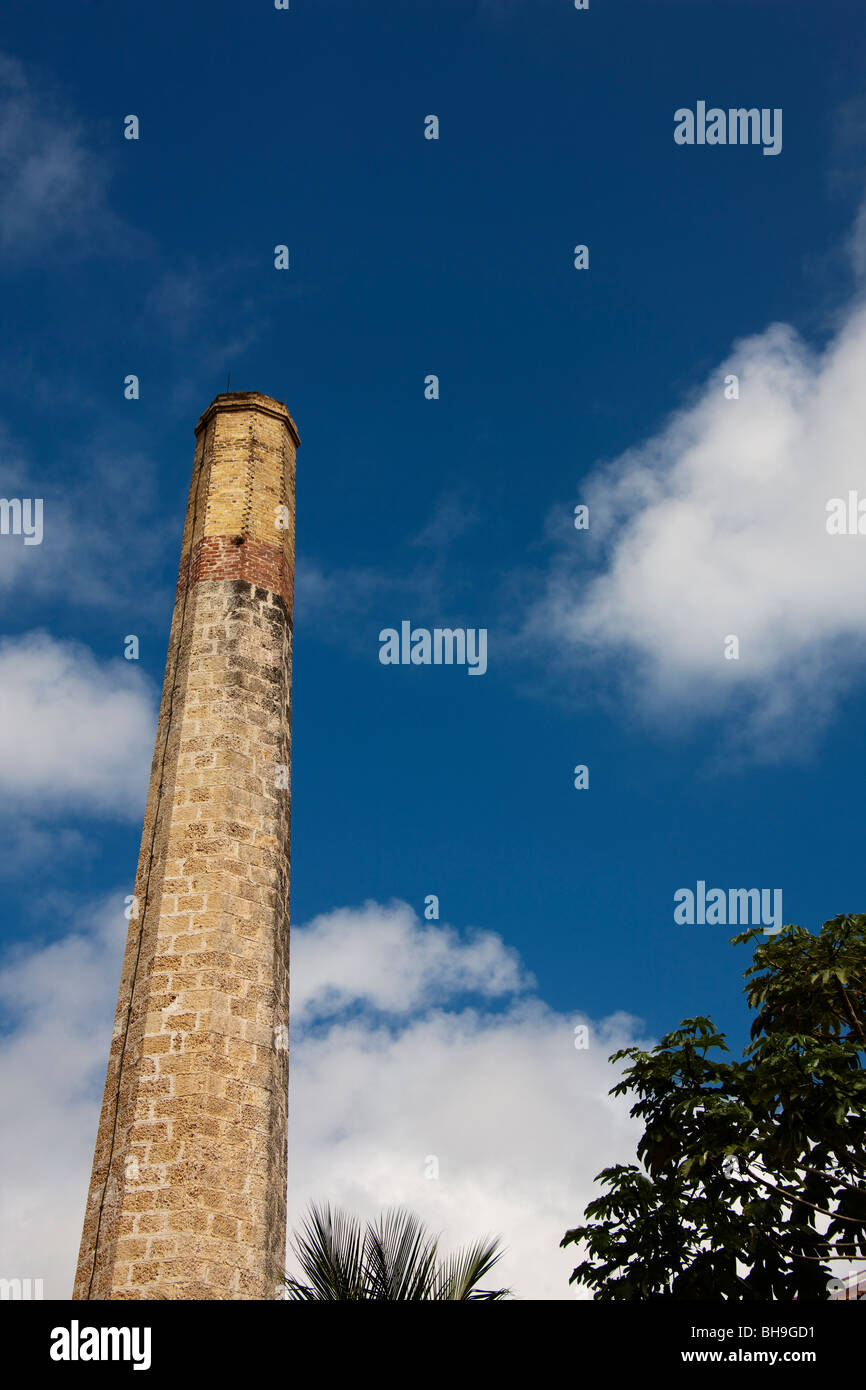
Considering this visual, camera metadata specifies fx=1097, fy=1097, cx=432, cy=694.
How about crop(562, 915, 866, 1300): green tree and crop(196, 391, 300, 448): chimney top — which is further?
crop(196, 391, 300, 448): chimney top

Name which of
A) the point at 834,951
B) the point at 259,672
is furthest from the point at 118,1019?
the point at 834,951

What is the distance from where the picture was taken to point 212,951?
36.8 feet

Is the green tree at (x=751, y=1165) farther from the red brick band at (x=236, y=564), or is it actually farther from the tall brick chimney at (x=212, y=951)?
the red brick band at (x=236, y=564)

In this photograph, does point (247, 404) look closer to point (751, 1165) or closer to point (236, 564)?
point (236, 564)

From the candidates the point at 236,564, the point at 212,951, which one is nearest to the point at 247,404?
the point at 236,564

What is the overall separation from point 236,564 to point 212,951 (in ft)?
16.6

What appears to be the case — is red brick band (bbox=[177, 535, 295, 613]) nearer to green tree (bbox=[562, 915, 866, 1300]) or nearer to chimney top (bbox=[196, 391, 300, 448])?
chimney top (bbox=[196, 391, 300, 448])

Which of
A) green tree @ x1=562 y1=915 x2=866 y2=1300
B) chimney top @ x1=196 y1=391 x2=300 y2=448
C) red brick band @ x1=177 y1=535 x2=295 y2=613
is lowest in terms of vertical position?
green tree @ x1=562 y1=915 x2=866 y2=1300

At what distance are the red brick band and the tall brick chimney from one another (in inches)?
1.0

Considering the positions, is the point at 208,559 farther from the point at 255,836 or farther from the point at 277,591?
the point at 255,836

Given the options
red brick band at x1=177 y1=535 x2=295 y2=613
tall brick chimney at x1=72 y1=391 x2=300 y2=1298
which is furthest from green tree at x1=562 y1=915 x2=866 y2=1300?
red brick band at x1=177 y1=535 x2=295 y2=613

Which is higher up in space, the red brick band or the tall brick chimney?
the red brick band

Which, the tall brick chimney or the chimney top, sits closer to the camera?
the tall brick chimney

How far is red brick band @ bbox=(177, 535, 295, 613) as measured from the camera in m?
13.9
